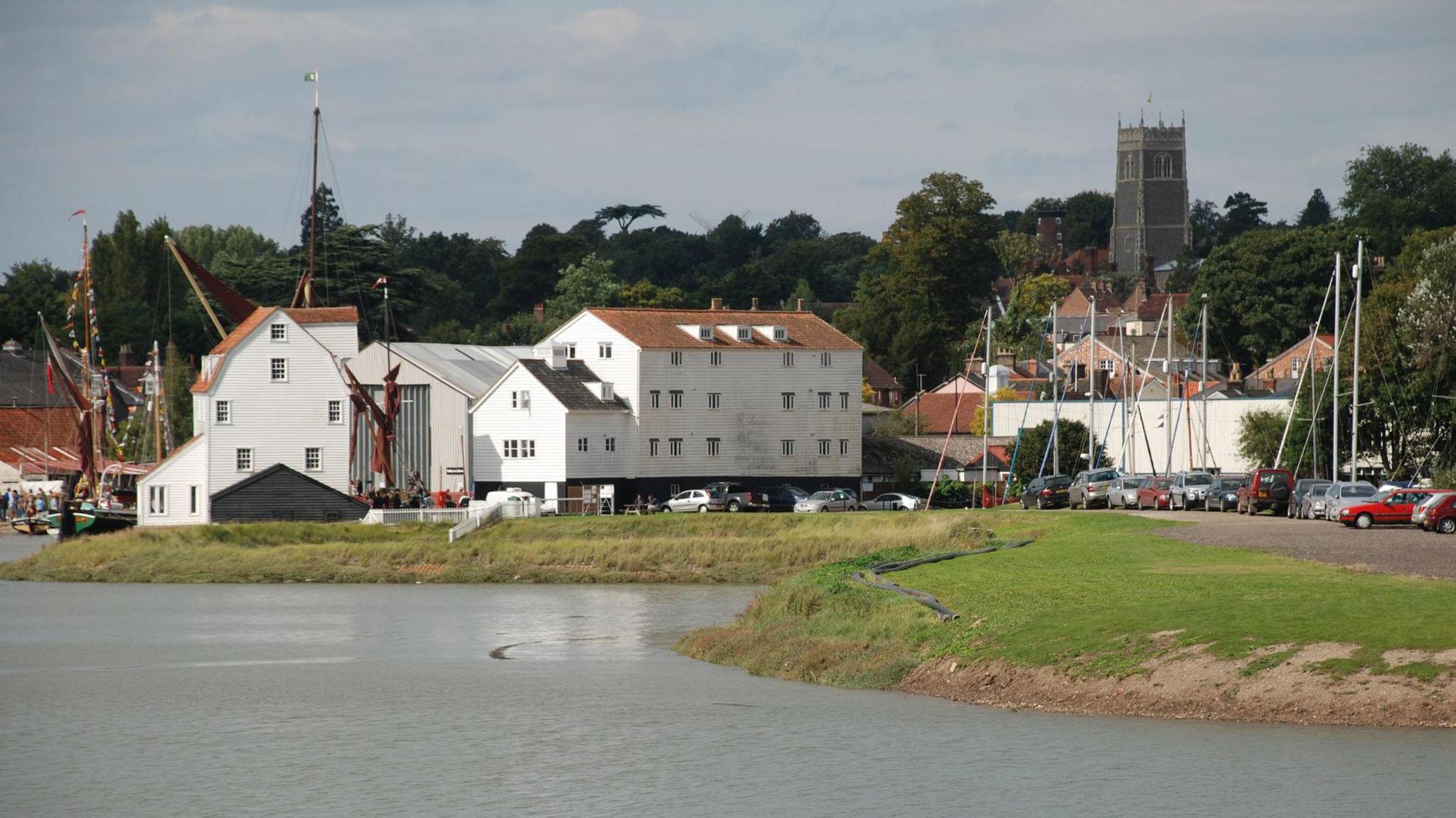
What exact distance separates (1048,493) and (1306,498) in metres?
18.2

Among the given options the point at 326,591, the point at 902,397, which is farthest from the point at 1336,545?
the point at 902,397

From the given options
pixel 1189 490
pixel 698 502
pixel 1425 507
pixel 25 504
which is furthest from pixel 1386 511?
pixel 25 504

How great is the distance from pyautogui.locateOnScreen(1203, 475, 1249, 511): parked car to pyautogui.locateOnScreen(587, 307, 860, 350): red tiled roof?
103 ft

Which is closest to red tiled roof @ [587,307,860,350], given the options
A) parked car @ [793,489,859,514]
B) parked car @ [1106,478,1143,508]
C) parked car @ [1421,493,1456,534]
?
parked car @ [793,489,859,514]

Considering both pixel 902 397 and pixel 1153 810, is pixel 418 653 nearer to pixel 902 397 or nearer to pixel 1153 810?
pixel 1153 810

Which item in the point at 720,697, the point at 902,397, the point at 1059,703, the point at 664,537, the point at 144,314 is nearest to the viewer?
the point at 1059,703

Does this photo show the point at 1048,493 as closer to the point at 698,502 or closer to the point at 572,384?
the point at 698,502

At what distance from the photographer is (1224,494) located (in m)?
71.3

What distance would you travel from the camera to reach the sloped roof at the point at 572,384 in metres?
93.0

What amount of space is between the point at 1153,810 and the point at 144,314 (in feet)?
491

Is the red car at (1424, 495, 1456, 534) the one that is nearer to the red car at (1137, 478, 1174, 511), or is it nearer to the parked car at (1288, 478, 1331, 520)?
the parked car at (1288, 478, 1331, 520)

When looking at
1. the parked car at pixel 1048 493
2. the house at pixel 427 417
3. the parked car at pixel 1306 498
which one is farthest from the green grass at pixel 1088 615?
the house at pixel 427 417

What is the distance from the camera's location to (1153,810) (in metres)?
24.8

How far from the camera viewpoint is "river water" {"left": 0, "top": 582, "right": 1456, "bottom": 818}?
26.0 meters
